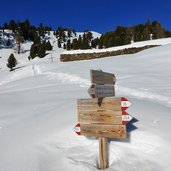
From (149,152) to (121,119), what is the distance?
35.5 inches

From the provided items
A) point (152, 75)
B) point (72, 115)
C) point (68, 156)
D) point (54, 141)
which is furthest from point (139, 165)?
point (152, 75)

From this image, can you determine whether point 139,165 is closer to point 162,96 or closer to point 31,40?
point 162,96

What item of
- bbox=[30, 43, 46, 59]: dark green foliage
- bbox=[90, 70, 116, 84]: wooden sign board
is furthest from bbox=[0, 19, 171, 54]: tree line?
bbox=[90, 70, 116, 84]: wooden sign board

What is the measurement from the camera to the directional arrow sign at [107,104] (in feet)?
14.2

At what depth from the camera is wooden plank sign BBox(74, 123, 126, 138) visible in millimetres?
4375

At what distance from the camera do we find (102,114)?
4535 mm

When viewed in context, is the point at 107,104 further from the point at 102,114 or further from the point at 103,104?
the point at 102,114

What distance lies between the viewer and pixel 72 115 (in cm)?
682

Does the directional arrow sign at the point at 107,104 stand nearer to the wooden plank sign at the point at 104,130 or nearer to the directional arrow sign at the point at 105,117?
the directional arrow sign at the point at 105,117

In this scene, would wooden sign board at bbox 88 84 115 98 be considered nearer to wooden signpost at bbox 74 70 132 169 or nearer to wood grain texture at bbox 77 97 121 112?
wooden signpost at bbox 74 70 132 169

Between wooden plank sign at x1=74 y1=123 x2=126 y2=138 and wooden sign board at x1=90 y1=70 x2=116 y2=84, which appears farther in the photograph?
wooden plank sign at x1=74 y1=123 x2=126 y2=138

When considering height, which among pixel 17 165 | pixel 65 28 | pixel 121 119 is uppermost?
Answer: pixel 65 28

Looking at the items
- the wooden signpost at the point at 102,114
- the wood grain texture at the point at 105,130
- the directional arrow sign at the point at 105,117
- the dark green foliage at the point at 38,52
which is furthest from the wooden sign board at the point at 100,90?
the dark green foliage at the point at 38,52

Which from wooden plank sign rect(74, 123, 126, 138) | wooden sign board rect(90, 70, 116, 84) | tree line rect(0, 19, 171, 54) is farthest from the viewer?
tree line rect(0, 19, 171, 54)
